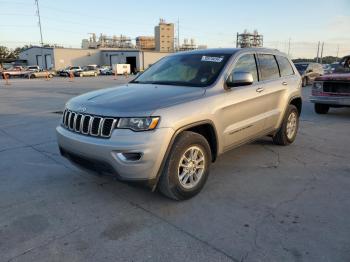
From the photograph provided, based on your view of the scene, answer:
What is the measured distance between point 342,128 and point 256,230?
5.97 m

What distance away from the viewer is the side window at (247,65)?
4645 mm

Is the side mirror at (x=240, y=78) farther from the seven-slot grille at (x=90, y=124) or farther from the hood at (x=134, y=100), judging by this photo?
the seven-slot grille at (x=90, y=124)

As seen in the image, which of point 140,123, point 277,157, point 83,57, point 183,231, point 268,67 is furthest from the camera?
point 83,57

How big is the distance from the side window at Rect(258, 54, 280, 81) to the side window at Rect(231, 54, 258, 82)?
214 millimetres

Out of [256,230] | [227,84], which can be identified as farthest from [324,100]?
[256,230]

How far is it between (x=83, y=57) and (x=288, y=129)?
65.9 metres

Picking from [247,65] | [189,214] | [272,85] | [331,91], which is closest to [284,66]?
[272,85]

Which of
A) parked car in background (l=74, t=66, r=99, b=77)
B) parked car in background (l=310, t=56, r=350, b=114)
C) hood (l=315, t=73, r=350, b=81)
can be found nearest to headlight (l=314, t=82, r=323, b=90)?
parked car in background (l=310, t=56, r=350, b=114)

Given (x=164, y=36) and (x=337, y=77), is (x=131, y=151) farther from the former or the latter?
(x=164, y=36)

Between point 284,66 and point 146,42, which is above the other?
point 146,42

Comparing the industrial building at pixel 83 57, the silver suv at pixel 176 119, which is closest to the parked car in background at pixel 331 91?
the silver suv at pixel 176 119

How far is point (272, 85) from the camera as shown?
5336 mm

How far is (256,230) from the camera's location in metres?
3.23

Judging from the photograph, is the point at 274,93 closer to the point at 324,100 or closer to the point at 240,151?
the point at 240,151
